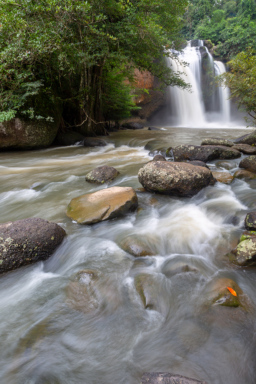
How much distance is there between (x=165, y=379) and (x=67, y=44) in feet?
29.2

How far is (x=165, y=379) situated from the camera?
1.35m

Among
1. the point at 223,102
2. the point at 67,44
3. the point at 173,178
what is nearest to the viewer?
the point at 173,178

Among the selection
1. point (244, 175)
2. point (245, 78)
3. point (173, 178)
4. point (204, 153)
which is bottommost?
point (244, 175)

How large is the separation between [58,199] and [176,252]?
8.55ft

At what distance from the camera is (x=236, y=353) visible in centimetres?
166

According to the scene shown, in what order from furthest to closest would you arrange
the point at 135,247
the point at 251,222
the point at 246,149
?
the point at 246,149, the point at 251,222, the point at 135,247

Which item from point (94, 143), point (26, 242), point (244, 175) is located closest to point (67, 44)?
point (94, 143)

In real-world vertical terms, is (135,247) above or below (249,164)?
below

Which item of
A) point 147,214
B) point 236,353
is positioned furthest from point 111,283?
point 147,214

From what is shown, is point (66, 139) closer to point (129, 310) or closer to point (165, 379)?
point (129, 310)

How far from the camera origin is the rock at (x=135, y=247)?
9.25ft

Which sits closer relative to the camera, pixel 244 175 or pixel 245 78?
pixel 244 175

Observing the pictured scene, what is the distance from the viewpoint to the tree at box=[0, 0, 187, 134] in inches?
264

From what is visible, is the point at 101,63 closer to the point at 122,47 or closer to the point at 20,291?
the point at 122,47
